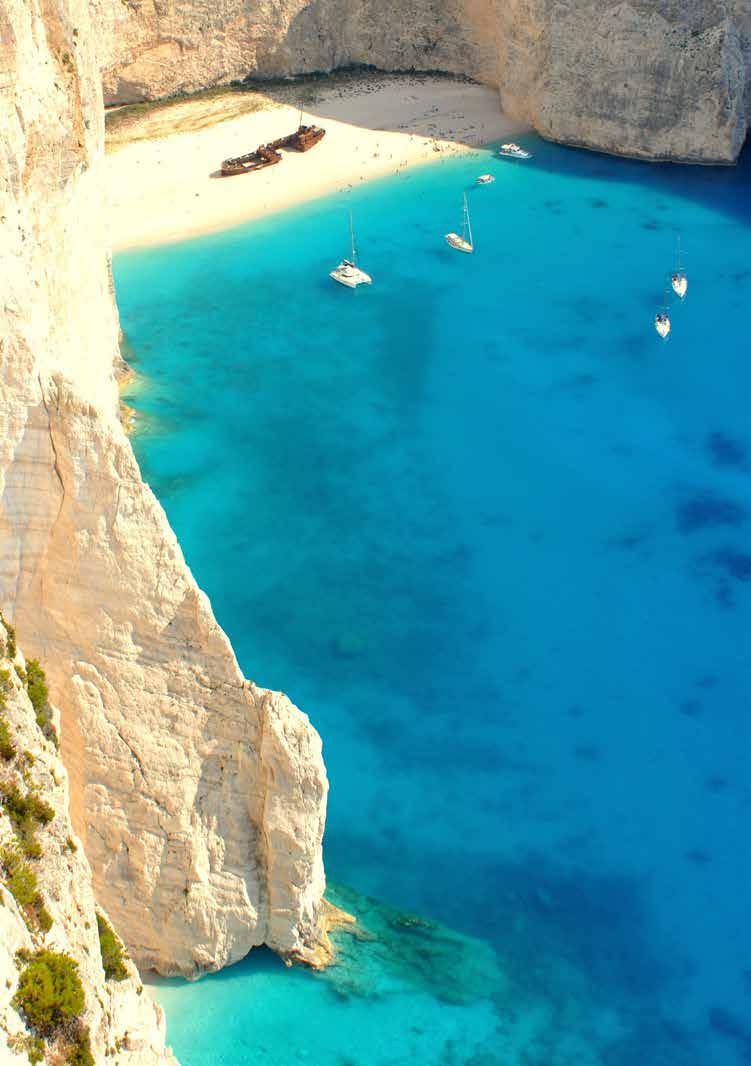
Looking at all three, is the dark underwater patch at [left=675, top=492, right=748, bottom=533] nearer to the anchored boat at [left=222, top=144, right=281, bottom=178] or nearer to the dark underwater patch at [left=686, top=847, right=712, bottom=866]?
the dark underwater patch at [left=686, top=847, right=712, bottom=866]

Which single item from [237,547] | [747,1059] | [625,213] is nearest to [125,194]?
[625,213]

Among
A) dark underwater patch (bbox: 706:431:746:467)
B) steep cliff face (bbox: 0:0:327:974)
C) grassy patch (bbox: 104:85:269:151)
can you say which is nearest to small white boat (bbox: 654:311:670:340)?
dark underwater patch (bbox: 706:431:746:467)

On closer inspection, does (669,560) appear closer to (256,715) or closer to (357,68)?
(256,715)

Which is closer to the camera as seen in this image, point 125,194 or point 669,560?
→ point 669,560

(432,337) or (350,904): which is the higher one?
(432,337)

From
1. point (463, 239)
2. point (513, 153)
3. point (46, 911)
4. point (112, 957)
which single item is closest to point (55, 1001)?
point (46, 911)

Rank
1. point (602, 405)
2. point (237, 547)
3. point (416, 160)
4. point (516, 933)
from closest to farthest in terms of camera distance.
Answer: point (516, 933)
point (237, 547)
point (602, 405)
point (416, 160)
